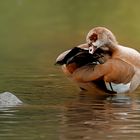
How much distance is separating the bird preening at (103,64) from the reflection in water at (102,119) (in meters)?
0.18

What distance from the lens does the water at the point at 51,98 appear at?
7156 mm

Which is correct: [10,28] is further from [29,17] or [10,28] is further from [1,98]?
[1,98]

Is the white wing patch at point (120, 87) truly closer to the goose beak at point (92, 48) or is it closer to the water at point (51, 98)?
the water at point (51, 98)

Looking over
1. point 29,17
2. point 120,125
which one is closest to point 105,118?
point 120,125

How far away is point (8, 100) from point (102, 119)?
3.79ft

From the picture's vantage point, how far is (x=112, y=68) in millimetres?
9320

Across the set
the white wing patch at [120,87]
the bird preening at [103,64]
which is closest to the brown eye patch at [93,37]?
the bird preening at [103,64]

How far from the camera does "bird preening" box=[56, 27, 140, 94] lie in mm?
9352

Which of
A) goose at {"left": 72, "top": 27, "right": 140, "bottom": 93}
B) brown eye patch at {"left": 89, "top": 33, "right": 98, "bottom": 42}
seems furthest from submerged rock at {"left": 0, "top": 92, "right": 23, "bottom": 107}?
brown eye patch at {"left": 89, "top": 33, "right": 98, "bottom": 42}

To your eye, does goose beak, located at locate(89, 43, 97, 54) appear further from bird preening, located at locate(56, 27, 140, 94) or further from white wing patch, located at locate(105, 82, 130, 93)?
white wing patch, located at locate(105, 82, 130, 93)

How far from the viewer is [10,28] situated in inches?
809

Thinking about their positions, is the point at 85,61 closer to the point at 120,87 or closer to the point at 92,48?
the point at 92,48

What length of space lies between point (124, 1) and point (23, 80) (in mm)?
20153

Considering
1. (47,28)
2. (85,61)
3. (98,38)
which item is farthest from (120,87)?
(47,28)
